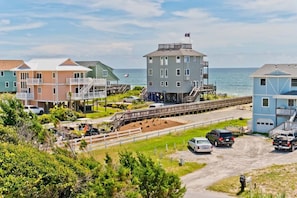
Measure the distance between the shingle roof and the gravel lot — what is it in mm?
6347

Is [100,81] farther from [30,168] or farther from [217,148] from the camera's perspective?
[30,168]

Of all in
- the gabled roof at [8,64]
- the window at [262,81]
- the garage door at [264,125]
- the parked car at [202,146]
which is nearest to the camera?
the parked car at [202,146]

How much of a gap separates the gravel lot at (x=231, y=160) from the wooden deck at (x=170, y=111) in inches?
513

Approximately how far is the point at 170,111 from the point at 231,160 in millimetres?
22671

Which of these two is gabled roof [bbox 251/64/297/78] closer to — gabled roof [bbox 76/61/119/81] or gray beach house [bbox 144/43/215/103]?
gray beach house [bbox 144/43/215/103]

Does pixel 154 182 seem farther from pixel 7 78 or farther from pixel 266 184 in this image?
pixel 7 78

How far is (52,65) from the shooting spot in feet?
178

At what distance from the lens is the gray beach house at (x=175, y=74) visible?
210ft

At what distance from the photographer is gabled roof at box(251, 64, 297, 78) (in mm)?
39625

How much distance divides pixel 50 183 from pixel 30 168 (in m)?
0.77

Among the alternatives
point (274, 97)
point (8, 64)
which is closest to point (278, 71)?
point (274, 97)

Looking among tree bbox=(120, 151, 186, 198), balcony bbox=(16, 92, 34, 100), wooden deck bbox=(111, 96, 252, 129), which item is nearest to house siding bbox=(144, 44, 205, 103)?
wooden deck bbox=(111, 96, 252, 129)

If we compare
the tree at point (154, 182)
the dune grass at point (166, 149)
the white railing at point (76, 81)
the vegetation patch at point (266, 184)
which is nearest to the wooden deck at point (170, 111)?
the dune grass at point (166, 149)

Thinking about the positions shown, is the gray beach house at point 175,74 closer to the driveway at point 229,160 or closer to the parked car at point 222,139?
the driveway at point 229,160
